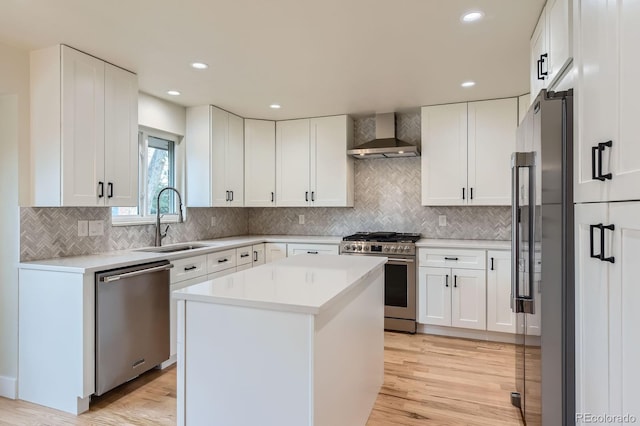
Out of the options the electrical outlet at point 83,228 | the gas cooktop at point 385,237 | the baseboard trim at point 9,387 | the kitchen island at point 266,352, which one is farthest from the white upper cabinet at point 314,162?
the baseboard trim at point 9,387

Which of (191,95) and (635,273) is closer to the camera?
(635,273)

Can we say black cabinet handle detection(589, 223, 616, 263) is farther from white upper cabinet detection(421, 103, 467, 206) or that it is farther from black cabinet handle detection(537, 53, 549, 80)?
white upper cabinet detection(421, 103, 467, 206)

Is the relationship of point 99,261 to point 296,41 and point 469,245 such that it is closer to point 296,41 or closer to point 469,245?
point 296,41

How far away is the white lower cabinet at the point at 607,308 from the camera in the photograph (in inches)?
36.9

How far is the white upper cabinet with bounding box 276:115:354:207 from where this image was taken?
173 inches

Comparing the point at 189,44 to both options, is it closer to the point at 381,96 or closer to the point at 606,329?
the point at 381,96

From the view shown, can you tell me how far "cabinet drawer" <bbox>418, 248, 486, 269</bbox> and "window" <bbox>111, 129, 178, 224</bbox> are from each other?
273 cm

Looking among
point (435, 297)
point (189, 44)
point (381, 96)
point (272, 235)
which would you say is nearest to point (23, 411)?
point (189, 44)

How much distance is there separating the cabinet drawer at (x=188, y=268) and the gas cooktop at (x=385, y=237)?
1.57 m

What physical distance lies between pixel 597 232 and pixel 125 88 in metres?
3.18

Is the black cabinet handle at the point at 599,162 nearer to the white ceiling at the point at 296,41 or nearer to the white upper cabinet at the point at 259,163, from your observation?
the white ceiling at the point at 296,41

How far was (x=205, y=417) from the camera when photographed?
5.32ft

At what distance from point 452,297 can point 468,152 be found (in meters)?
1.53

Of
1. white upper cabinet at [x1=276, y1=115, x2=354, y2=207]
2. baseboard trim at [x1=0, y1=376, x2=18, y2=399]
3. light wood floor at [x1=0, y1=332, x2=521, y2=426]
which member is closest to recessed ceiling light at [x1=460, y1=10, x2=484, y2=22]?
white upper cabinet at [x1=276, y1=115, x2=354, y2=207]
